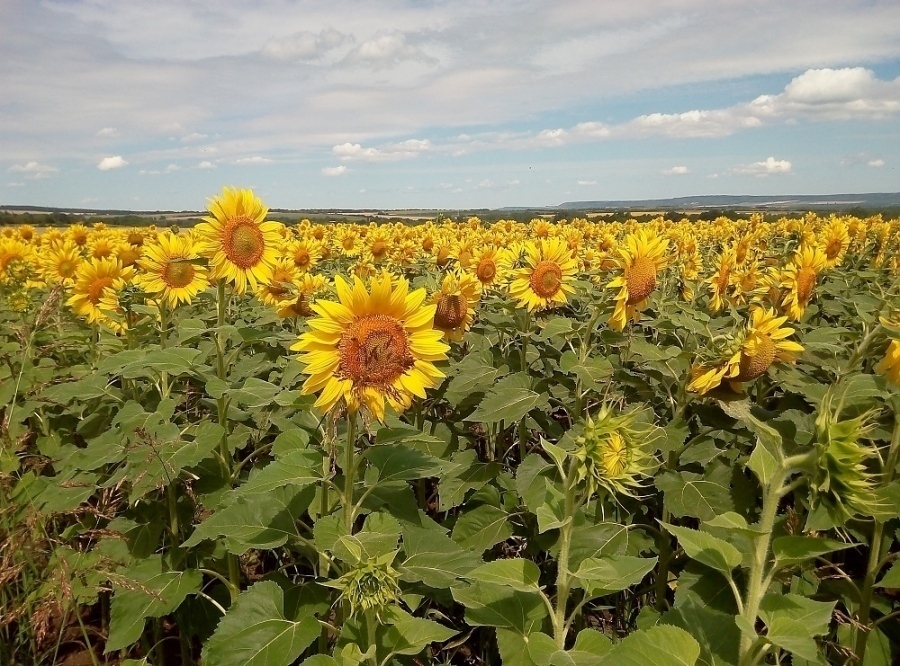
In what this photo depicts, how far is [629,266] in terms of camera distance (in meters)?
3.69

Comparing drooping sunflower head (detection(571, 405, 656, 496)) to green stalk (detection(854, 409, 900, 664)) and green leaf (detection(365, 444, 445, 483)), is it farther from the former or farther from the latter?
green stalk (detection(854, 409, 900, 664))

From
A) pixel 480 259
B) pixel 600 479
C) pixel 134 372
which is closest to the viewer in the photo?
pixel 600 479

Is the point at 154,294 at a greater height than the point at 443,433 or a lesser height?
greater

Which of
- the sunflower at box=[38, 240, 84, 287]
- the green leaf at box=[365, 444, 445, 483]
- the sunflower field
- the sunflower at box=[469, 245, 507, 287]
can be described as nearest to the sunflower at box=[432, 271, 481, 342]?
the sunflower field

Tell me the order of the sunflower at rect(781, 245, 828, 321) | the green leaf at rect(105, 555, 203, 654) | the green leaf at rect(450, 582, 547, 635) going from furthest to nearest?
the sunflower at rect(781, 245, 828, 321) → the green leaf at rect(105, 555, 203, 654) → the green leaf at rect(450, 582, 547, 635)

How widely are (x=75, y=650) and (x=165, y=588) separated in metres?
1.23

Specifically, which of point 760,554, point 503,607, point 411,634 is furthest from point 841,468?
point 411,634

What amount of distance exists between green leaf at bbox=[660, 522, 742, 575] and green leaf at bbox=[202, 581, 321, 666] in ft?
4.05

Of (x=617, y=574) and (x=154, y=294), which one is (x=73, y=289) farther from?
(x=617, y=574)

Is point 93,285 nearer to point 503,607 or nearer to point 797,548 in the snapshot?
point 503,607

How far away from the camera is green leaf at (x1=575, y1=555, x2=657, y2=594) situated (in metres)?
1.72

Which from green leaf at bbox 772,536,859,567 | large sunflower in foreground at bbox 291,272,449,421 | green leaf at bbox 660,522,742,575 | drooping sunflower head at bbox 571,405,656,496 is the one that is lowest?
green leaf at bbox 660,522,742,575

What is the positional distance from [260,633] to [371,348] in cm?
105

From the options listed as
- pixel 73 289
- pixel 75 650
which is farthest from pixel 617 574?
pixel 73 289
